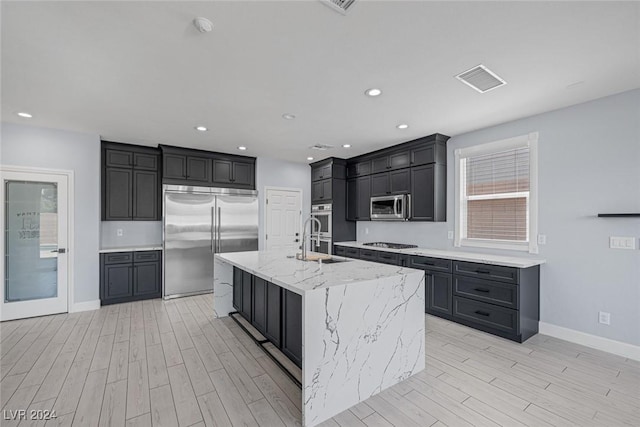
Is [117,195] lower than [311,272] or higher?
higher

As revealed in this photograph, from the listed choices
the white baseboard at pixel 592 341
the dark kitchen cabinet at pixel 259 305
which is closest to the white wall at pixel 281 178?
the dark kitchen cabinet at pixel 259 305

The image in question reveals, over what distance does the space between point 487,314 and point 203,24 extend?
397cm

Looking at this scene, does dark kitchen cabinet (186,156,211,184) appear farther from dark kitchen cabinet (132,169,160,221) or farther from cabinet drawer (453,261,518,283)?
cabinet drawer (453,261,518,283)

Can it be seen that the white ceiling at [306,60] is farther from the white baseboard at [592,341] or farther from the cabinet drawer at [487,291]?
the white baseboard at [592,341]

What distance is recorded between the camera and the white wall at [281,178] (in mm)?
5910

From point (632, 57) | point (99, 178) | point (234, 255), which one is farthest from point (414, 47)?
point (99, 178)

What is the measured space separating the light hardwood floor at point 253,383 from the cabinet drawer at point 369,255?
1607 millimetres

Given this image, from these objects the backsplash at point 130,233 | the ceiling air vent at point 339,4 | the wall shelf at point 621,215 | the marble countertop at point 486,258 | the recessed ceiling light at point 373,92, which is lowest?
the marble countertop at point 486,258

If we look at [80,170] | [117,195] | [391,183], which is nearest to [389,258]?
[391,183]

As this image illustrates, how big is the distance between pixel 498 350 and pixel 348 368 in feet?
6.26

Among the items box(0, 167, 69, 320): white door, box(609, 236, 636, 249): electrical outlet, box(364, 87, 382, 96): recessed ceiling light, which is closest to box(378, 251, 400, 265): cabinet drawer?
box(609, 236, 636, 249): electrical outlet

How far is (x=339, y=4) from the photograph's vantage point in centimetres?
168

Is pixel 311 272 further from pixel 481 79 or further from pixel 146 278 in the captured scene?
pixel 146 278

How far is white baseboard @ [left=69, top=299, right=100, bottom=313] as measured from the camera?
414 cm
